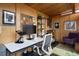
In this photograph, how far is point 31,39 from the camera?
2045 mm

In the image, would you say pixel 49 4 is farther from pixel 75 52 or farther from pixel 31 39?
pixel 75 52

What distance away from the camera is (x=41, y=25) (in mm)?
2053

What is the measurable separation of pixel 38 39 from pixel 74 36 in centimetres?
64

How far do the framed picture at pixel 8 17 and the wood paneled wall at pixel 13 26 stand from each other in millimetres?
51

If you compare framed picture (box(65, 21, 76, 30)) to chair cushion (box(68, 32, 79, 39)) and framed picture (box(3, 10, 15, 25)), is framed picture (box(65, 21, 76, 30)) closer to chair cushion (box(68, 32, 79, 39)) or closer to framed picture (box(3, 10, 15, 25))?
chair cushion (box(68, 32, 79, 39))

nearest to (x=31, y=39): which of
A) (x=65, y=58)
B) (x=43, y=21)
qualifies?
(x=43, y=21)

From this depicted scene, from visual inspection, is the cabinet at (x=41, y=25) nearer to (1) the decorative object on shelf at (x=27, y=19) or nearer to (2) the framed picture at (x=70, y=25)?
(1) the decorative object on shelf at (x=27, y=19)

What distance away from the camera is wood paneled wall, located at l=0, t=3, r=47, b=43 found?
1.77 m

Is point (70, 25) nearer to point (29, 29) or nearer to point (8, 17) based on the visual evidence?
point (29, 29)

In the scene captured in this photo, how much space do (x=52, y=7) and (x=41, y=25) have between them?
14.9 inches

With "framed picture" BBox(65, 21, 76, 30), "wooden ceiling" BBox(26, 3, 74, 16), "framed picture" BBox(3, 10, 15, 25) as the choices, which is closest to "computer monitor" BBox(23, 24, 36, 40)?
"framed picture" BBox(3, 10, 15, 25)

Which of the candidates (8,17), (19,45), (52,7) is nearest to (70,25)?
(52,7)

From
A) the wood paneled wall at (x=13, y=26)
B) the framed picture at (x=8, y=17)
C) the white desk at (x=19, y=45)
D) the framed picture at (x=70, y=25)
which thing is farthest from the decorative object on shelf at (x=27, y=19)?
the framed picture at (x=70, y=25)

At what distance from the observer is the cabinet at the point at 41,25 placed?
2.04m
